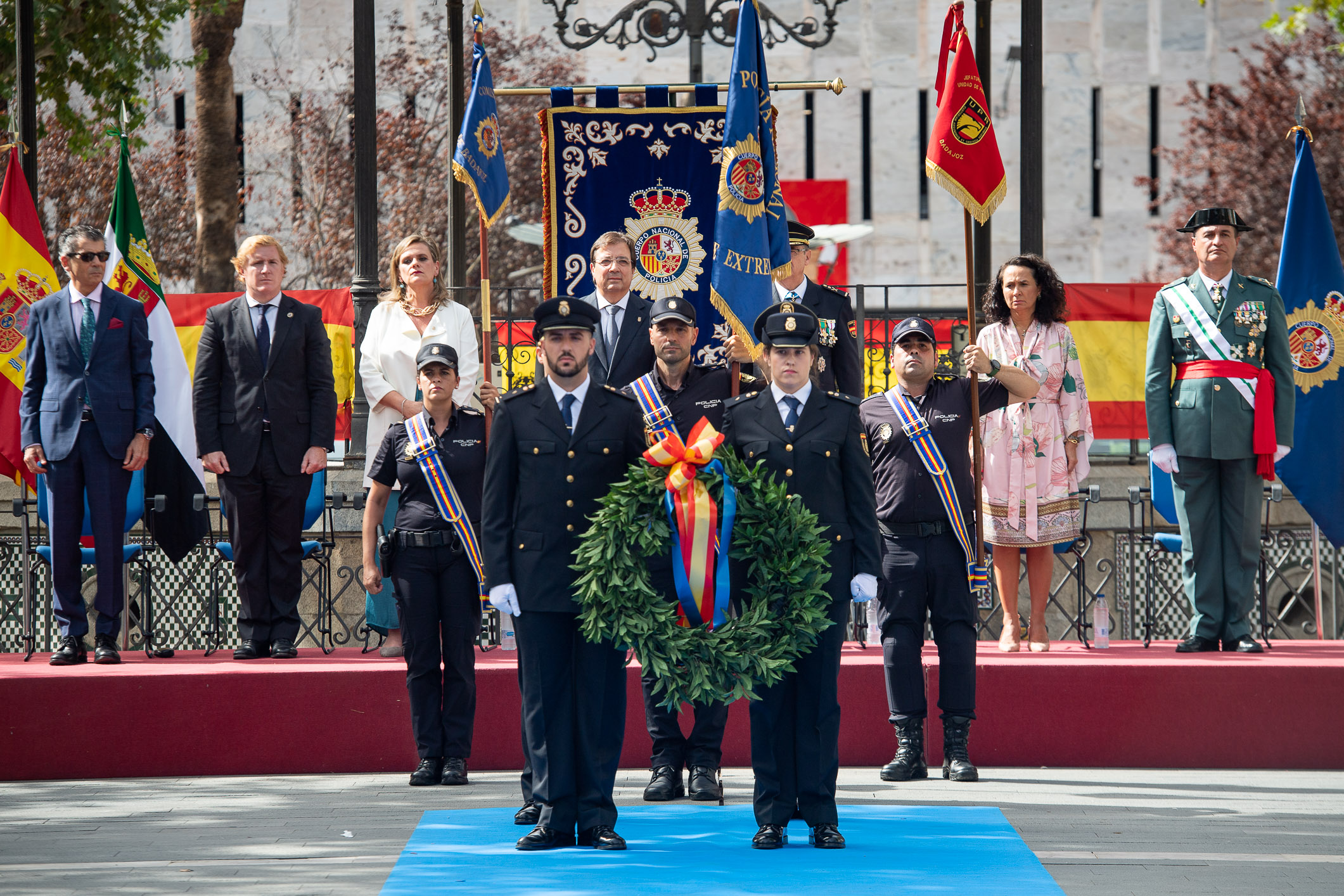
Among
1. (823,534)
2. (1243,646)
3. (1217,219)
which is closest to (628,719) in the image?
(823,534)

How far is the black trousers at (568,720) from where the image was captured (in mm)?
5527

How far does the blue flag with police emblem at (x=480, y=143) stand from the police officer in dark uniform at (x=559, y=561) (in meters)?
2.08

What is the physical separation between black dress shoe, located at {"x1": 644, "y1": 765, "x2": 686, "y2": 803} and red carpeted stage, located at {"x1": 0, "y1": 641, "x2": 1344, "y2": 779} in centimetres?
90

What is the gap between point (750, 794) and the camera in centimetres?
666

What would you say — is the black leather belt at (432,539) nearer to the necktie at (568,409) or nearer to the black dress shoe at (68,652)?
the necktie at (568,409)

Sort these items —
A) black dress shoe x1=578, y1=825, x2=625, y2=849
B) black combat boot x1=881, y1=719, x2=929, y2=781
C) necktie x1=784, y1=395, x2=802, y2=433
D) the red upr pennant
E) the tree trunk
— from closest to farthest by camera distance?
black dress shoe x1=578, y1=825, x2=625, y2=849
necktie x1=784, y1=395, x2=802, y2=433
black combat boot x1=881, y1=719, x2=929, y2=781
the red upr pennant
the tree trunk

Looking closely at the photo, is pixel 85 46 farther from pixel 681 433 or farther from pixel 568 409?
pixel 568 409

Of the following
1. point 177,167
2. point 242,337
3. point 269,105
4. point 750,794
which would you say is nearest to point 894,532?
point 750,794

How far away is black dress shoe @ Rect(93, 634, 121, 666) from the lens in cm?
755

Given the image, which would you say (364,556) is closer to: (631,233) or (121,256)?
(631,233)

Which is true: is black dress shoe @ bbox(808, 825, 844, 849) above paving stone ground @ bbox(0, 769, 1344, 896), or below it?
above

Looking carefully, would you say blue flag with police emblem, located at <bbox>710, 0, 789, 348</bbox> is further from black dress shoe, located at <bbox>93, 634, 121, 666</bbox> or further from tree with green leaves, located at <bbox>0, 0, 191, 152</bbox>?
tree with green leaves, located at <bbox>0, 0, 191, 152</bbox>

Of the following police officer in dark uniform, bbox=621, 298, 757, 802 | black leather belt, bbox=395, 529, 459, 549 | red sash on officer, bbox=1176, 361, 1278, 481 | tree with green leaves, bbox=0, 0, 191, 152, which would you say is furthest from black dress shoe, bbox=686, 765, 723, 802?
tree with green leaves, bbox=0, 0, 191, 152

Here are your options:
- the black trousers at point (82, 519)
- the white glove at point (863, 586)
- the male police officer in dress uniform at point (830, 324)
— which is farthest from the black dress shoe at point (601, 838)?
the black trousers at point (82, 519)
